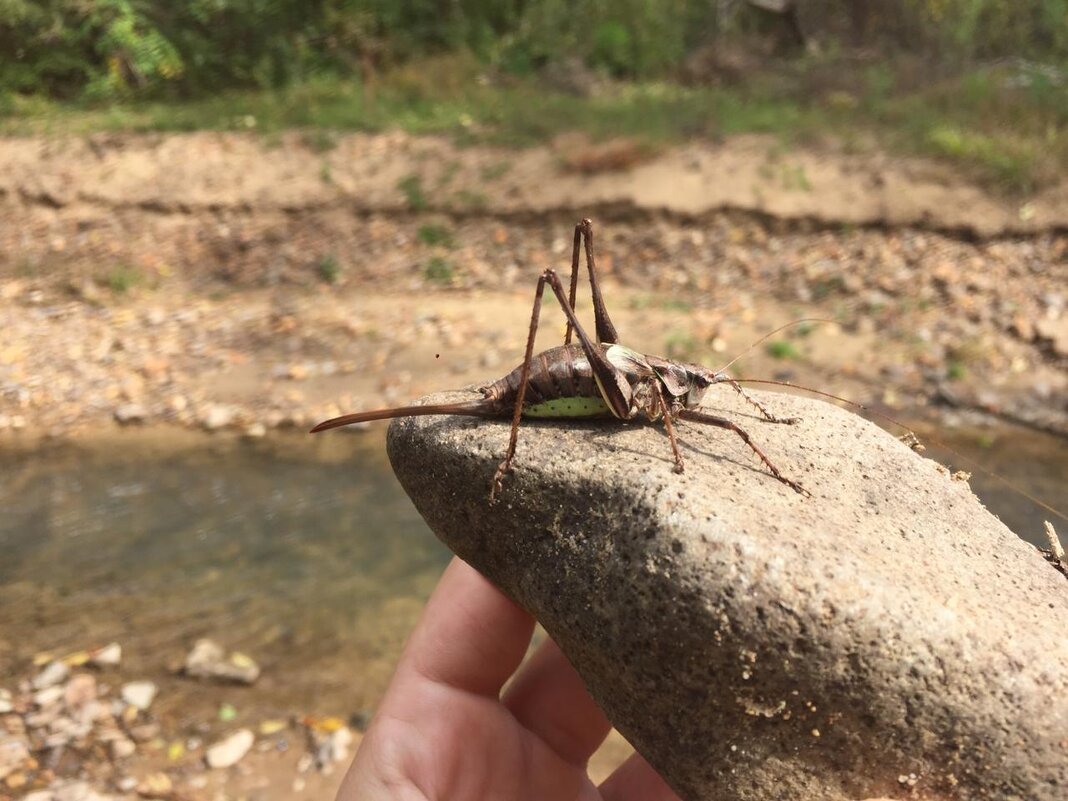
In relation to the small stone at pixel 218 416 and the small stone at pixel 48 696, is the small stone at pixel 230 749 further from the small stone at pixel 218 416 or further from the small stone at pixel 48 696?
the small stone at pixel 218 416

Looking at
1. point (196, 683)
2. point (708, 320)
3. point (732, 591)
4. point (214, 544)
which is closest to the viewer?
point (732, 591)

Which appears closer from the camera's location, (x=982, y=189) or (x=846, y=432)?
(x=846, y=432)

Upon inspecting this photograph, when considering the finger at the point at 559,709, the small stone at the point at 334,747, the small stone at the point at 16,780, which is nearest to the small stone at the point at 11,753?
the small stone at the point at 16,780

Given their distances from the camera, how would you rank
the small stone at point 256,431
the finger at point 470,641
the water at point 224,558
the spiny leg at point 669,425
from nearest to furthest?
the spiny leg at point 669,425 < the finger at point 470,641 < the water at point 224,558 < the small stone at point 256,431

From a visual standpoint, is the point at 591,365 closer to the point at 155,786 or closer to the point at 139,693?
the point at 155,786

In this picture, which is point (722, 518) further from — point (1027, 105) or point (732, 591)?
point (1027, 105)

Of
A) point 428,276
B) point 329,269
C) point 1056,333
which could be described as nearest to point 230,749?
point 428,276

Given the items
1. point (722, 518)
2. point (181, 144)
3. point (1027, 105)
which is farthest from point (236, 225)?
point (1027, 105)
